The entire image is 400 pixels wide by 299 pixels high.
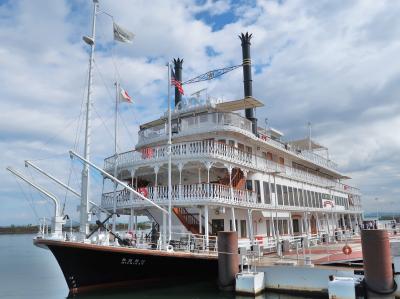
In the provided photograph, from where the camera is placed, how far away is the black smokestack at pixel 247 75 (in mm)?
26609

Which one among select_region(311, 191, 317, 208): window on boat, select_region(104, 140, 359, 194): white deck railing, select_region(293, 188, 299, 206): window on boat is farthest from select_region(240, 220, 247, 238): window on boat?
select_region(311, 191, 317, 208): window on boat

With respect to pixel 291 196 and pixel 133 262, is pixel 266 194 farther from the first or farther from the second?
pixel 133 262

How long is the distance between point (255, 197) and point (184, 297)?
799 centimetres

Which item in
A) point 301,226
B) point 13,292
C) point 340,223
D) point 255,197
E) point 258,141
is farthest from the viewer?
point 340,223

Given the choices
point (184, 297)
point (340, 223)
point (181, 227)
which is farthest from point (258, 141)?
point (340, 223)

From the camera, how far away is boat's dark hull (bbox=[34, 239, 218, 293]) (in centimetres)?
1512

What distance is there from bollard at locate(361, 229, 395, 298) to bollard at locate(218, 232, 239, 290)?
5.05m

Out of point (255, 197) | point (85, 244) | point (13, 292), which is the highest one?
point (255, 197)

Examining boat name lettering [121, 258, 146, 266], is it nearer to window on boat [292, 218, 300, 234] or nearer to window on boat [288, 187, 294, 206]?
window on boat [288, 187, 294, 206]

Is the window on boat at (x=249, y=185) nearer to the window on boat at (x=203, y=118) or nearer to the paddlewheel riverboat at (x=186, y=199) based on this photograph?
the paddlewheel riverboat at (x=186, y=199)

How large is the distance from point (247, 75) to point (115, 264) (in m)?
16.6

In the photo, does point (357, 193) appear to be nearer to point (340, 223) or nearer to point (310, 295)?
point (340, 223)

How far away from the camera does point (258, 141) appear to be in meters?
24.4

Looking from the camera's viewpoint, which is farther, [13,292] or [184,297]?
[13,292]
